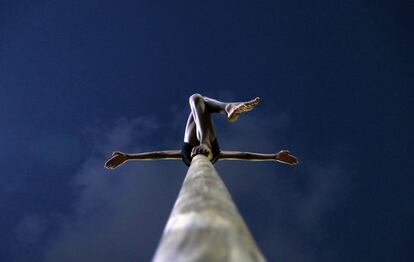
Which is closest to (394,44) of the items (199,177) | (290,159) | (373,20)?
(373,20)

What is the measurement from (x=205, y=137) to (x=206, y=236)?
3.91m

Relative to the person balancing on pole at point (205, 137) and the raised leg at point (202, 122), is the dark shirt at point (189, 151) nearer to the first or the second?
the person balancing on pole at point (205, 137)

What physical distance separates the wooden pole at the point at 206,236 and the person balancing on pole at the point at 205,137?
2.74 m

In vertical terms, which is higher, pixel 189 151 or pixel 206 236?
pixel 189 151

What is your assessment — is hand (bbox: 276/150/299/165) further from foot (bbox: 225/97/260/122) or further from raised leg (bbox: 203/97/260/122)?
foot (bbox: 225/97/260/122)

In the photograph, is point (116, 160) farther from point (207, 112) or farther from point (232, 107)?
point (232, 107)

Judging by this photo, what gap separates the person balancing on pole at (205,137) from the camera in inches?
202

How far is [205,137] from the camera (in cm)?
544

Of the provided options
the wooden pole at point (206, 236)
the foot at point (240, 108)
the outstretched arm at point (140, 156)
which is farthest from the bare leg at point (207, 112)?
the wooden pole at point (206, 236)

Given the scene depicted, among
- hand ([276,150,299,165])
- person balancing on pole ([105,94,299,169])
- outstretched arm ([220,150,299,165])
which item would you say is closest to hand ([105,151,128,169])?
person balancing on pole ([105,94,299,169])

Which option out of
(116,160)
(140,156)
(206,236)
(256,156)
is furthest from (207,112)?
(206,236)

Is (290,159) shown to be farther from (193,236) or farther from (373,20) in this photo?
(373,20)

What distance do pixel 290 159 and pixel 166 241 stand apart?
207 inches

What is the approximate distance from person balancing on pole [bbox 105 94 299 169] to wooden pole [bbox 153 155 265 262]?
274cm
